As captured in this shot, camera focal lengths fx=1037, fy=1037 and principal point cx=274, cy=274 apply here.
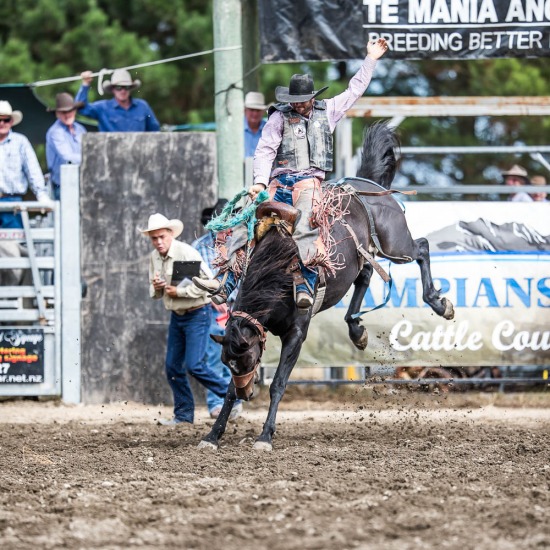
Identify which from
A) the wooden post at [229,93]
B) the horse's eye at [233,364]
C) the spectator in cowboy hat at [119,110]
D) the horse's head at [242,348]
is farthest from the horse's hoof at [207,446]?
the spectator in cowboy hat at [119,110]

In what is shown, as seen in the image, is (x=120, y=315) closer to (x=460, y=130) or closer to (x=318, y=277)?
(x=318, y=277)

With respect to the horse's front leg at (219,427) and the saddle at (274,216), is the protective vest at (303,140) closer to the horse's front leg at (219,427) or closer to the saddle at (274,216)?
the saddle at (274,216)

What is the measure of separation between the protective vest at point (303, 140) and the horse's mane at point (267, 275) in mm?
758

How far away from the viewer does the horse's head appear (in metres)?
7.23

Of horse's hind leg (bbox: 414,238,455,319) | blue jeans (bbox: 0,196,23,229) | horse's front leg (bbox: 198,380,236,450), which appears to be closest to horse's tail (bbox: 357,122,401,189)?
horse's hind leg (bbox: 414,238,455,319)

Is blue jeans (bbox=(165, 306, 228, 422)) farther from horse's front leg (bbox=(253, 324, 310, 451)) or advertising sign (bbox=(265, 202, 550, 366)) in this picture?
horse's front leg (bbox=(253, 324, 310, 451))

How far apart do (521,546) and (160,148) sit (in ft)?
22.9

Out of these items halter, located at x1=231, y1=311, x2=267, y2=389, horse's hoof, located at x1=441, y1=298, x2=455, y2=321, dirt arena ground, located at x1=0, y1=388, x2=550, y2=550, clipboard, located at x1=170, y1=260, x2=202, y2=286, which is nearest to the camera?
dirt arena ground, located at x1=0, y1=388, x2=550, y2=550

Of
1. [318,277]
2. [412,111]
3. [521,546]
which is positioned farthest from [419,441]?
[412,111]

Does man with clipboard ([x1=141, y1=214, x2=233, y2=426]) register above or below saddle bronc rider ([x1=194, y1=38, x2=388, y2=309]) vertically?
below

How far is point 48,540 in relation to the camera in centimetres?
487

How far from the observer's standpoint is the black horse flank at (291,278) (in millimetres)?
7359

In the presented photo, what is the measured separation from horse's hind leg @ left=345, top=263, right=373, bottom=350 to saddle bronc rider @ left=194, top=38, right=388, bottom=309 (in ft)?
3.76

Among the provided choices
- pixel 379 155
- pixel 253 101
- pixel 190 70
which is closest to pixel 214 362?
pixel 379 155
